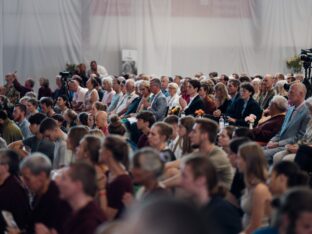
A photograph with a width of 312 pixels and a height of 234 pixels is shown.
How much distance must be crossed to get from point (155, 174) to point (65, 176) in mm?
651

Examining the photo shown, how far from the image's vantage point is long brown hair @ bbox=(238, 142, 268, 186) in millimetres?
4281

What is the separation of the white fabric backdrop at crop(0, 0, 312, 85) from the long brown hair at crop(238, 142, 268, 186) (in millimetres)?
13770

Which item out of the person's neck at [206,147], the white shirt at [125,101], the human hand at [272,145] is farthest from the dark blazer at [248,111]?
the person's neck at [206,147]

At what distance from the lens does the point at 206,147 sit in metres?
5.46

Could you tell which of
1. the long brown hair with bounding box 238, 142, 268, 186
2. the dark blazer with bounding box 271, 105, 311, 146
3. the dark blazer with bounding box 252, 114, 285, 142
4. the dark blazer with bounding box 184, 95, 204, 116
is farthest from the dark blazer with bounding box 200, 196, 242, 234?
the dark blazer with bounding box 184, 95, 204, 116

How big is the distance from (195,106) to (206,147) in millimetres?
4308

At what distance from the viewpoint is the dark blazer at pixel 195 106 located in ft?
31.8

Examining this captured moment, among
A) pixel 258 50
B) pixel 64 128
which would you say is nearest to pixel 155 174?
pixel 64 128

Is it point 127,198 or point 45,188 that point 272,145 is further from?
point 45,188

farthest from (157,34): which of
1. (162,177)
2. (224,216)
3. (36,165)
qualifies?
(224,216)

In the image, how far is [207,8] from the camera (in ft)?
61.4

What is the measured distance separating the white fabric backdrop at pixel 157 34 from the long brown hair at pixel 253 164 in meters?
13.8

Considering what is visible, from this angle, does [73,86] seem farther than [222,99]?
Yes

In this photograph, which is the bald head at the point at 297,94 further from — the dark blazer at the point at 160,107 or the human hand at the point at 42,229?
the human hand at the point at 42,229
